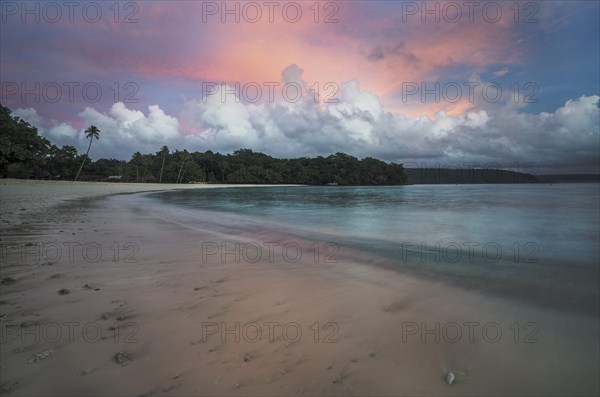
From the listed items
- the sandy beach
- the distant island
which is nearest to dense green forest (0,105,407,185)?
the distant island

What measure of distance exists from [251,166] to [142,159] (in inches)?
1631

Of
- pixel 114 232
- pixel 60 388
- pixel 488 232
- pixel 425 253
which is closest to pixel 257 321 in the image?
pixel 60 388

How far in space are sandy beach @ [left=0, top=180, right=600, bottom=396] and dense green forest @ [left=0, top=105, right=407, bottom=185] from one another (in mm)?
55999

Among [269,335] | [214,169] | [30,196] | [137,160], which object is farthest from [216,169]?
[269,335]

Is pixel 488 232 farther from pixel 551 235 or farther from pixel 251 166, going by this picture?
pixel 251 166

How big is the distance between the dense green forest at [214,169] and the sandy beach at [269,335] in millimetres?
55999

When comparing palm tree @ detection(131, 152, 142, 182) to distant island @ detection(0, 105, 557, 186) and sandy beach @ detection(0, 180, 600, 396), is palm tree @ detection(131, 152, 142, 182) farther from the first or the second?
sandy beach @ detection(0, 180, 600, 396)

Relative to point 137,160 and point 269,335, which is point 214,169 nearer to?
point 137,160

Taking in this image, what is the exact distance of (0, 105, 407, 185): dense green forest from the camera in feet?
279

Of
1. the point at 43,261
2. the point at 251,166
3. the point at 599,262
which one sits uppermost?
the point at 251,166

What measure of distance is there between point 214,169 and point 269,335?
129m

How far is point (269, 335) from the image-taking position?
3256 millimetres

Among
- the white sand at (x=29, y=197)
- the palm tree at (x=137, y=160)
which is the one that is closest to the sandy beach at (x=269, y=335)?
the white sand at (x=29, y=197)

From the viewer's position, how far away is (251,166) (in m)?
128
